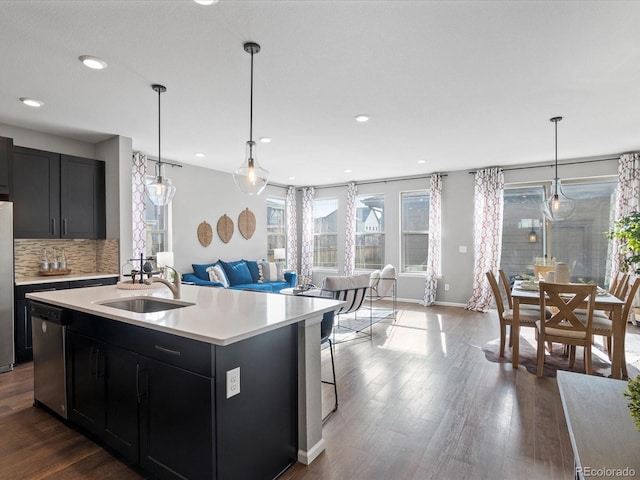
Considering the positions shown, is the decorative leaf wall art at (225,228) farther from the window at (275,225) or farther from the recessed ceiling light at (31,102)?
the recessed ceiling light at (31,102)

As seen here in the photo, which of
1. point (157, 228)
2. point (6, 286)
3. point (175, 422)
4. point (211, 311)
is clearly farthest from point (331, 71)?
point (157, 228)

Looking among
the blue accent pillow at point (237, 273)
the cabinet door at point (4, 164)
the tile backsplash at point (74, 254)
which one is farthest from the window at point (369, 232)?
the cabinet door at point (4, 164)

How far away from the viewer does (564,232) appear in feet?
20.4

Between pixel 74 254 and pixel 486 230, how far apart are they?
6810 mm

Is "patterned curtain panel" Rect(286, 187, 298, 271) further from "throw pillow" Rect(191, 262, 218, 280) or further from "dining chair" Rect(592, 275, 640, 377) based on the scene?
"dining chair" Rect(592, 275, 640, 377)

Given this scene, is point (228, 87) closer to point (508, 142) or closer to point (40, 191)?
point (40, 191)

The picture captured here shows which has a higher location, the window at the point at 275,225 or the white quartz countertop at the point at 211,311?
the window at the point at 275,225

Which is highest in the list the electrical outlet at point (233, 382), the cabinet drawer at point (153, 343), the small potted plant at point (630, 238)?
the small potted plant at point (630, 238)

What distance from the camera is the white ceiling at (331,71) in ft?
7.00

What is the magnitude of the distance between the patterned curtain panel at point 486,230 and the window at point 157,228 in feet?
18.7

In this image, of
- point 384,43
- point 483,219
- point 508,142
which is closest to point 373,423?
point 384,43

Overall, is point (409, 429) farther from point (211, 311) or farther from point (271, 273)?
point (271, 273)

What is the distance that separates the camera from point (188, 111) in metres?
3.73

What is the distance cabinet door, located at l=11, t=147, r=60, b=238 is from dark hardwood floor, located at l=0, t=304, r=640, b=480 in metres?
1.56
